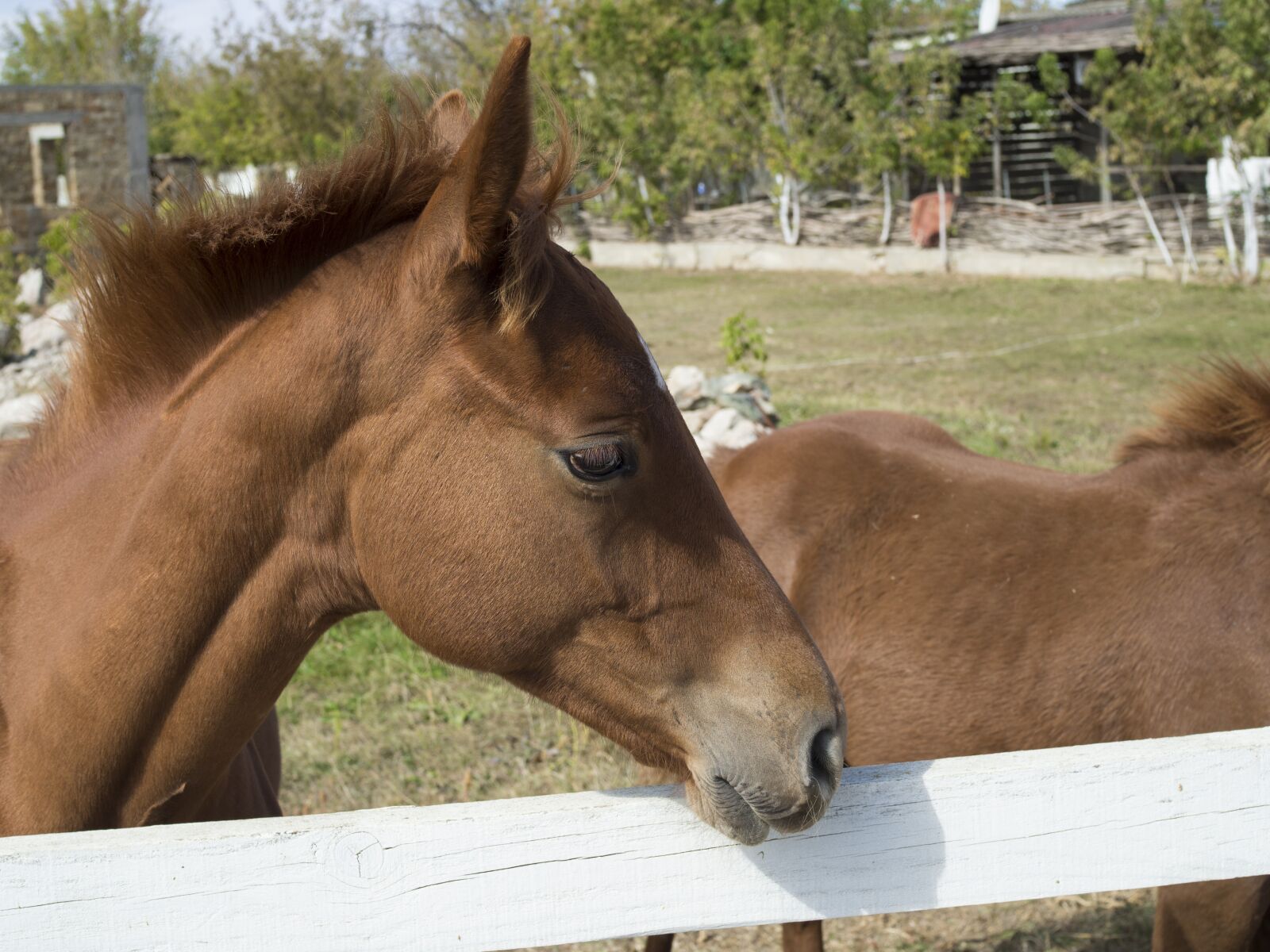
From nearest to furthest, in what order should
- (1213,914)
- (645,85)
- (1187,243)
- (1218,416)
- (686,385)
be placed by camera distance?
(1213,914) < (1218,416) < (686,385) < (1187,243) < (645,85)

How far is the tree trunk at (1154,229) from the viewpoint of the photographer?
61.2ft

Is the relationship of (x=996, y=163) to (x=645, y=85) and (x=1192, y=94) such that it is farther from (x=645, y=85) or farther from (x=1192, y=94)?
(x=645, y=85)

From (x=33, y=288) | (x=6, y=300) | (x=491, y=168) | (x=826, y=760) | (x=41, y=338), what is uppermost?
(x=491, y=168)

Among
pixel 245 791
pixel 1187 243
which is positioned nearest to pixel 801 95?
pixel 1187 243

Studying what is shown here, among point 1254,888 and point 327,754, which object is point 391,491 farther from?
point 327,754

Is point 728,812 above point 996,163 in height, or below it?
below

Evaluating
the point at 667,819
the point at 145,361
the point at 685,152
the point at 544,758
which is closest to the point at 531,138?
the point at 145,361

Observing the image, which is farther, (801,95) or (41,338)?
(801,95)

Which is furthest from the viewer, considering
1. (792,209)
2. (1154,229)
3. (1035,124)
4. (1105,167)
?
(1035,124)

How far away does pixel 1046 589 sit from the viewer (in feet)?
10.1

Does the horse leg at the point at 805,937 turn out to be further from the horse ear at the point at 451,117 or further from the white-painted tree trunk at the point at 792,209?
the white-painted tree trunk at the point at 792,209

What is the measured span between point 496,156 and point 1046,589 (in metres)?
2.17

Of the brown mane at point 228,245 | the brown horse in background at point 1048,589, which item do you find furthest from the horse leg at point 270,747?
the brown horse in background at point 1048,589

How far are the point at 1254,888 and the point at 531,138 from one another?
2.38 metres
